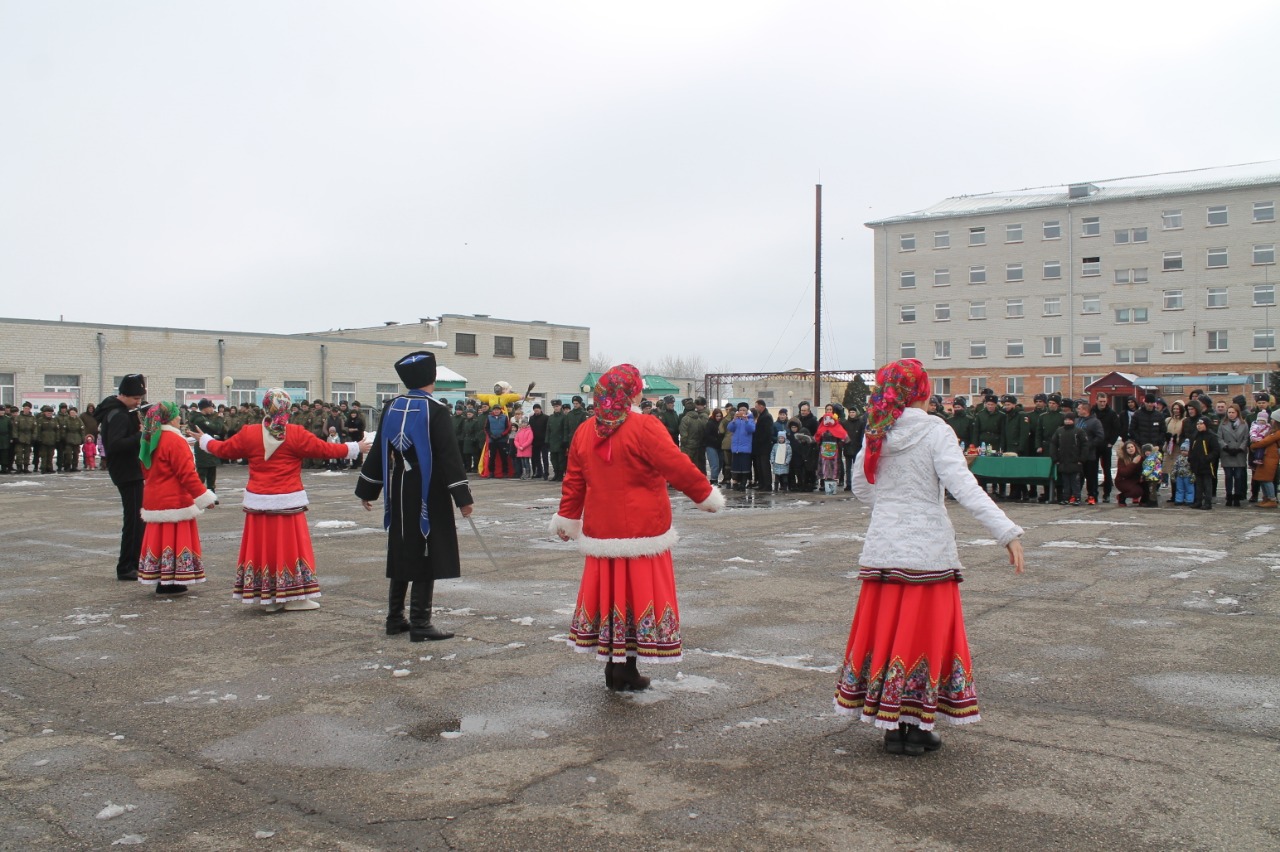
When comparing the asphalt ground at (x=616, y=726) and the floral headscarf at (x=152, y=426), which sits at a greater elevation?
the floral headscarf at (x=152, y=426)

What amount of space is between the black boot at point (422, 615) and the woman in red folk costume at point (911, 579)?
3.21m

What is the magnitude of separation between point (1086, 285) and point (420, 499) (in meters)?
63.9

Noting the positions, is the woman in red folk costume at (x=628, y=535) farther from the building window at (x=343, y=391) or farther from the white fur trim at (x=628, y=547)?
the building window at (x=343, y=391)

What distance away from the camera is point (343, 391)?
2021 inches

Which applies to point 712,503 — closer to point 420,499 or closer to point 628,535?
point 628,535

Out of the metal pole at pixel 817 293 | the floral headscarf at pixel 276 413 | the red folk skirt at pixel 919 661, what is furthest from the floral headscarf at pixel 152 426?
the metal pole at pixel 817 293

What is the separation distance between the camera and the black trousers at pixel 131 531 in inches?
384

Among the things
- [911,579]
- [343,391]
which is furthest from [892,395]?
[343,391]

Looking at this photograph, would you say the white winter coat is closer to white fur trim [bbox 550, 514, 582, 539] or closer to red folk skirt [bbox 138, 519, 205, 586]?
white fur trim [bbox 550, 514, 582, 539]

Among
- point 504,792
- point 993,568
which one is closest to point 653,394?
point 993,568

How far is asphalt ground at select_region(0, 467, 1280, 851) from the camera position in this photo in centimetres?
392

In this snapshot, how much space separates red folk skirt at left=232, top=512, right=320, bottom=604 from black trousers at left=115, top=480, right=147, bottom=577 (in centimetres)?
214

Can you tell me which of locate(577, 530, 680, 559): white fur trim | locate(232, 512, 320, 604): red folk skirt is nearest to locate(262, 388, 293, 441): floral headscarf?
locate(232, 512, 320, 604): red folk skirt

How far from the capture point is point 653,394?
4288 centimetres
